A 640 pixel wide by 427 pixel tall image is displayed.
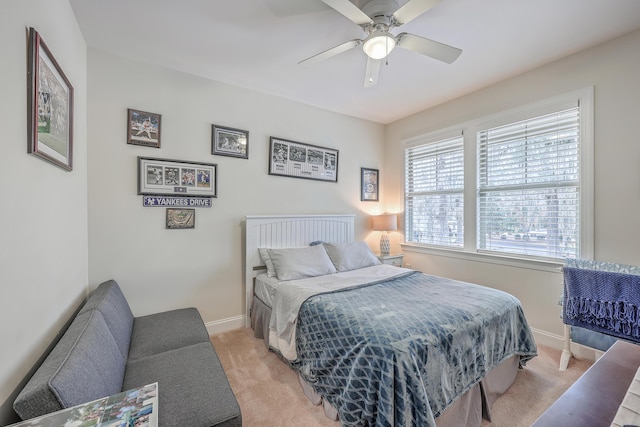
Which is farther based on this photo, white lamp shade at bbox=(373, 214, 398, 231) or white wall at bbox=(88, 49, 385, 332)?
white lamp shade at bbox=(373, 214, 398, 231)

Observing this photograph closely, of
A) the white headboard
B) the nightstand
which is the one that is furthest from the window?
the white headboard

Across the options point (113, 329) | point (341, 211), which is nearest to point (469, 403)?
point (113, 329)

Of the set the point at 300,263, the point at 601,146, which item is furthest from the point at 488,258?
the point at 300,263

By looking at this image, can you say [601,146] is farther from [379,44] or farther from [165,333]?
[165,333]

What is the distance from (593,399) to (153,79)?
353cm

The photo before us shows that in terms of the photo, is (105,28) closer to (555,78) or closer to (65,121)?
(65,121)

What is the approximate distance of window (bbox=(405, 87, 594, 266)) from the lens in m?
2.37

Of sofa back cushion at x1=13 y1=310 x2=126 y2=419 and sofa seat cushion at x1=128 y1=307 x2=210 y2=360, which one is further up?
sofa back cushion at x1=13 y1=310 x2=126 y2=419

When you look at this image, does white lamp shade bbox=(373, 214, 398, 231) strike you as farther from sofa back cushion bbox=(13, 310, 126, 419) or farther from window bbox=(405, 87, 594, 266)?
sofa back cushion bbox=(13, 310, 126, 419)

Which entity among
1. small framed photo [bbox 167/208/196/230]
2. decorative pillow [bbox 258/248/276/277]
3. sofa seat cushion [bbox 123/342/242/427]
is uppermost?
small framed photo [bbox 167/208/196/230]

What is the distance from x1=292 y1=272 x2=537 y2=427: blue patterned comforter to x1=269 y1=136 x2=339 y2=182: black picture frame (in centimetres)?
172

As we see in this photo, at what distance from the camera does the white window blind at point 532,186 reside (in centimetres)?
242

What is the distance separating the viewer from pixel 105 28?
199 centimetres

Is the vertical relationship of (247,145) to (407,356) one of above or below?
above
